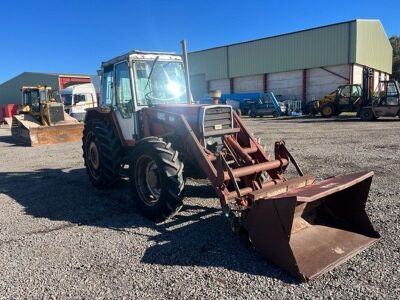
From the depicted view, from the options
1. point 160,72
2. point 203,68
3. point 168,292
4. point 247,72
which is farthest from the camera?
point 203,68

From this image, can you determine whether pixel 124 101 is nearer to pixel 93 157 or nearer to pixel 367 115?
pixel 93 157

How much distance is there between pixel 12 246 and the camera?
473cm

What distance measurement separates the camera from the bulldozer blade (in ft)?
12.2

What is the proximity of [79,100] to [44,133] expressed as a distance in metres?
11.9

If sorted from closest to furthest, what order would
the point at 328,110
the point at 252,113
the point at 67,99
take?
1. the point at 328,110
2. the point at 67,99
3. the point at 252,113

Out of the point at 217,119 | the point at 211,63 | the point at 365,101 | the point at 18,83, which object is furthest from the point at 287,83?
the point at 18,83

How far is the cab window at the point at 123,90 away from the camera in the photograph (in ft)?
21.5

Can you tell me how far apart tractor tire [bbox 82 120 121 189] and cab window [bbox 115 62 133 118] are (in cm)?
57

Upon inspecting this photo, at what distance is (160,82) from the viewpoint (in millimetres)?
6641

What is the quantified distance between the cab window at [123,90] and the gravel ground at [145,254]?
61.7 inches

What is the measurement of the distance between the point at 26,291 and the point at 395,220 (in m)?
4.58

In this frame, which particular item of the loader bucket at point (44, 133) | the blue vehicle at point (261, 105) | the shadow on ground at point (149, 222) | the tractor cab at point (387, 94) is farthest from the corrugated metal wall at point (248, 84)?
the shadow on ground at point (149, 222)

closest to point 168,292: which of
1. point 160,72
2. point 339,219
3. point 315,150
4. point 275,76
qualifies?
point 339,219

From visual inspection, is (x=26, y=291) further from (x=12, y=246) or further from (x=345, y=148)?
(x=345, y=148)
